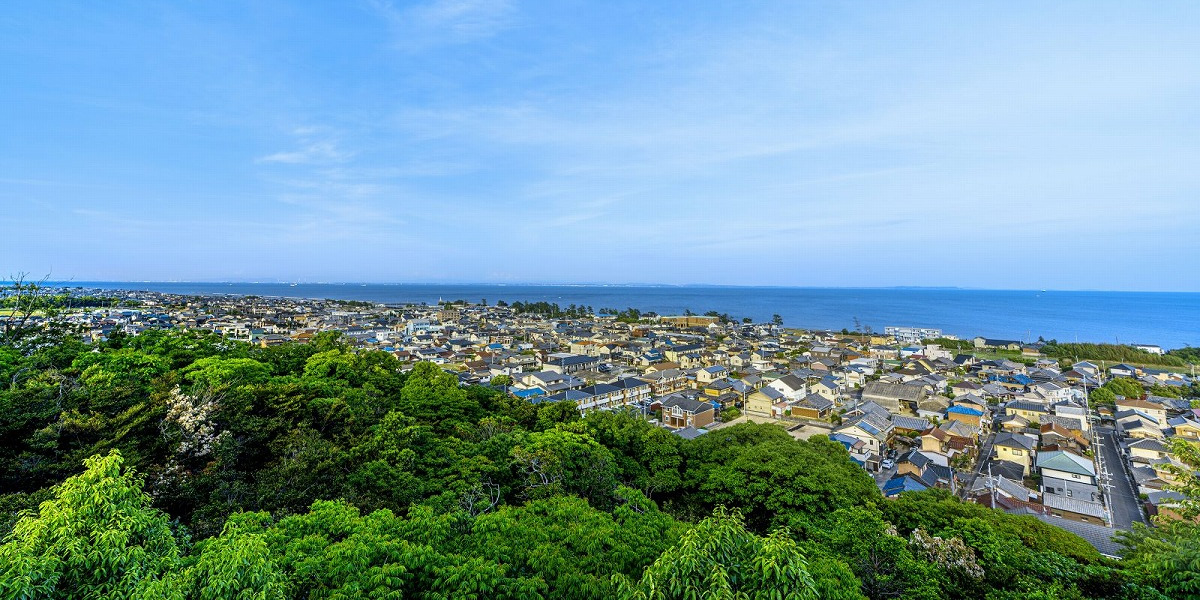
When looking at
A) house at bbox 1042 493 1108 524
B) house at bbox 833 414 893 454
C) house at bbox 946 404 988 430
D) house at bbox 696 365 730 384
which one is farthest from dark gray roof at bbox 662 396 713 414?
house at bbox 1042 493 1108 524

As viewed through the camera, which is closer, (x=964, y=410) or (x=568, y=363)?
(x=964, y=410)

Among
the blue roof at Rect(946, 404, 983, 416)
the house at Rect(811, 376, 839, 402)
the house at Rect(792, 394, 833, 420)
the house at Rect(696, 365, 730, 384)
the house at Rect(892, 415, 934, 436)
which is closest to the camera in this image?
the house at Rect(892, 415, 934, 436)

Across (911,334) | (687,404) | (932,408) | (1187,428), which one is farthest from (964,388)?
(911,334)

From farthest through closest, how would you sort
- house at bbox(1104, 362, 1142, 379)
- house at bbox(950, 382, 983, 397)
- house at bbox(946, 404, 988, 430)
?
house at bbox(1104, 362, 1142, 379)
house at bbox(950, 382, 983, 397)
house at bbox(946, 404, 988, 430)

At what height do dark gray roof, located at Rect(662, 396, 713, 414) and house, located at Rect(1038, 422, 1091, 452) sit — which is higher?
dark gray roof, located at Rect(662, 396, 713, 414)

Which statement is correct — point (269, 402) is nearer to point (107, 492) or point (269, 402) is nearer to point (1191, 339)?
point (107, 492)

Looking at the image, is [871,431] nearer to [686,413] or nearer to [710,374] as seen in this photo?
[686,413]

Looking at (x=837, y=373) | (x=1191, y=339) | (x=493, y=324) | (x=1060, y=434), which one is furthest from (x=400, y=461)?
(x=1191, y=339)

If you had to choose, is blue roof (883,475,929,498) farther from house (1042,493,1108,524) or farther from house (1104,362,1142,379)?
house (1104,362,1142,379)
